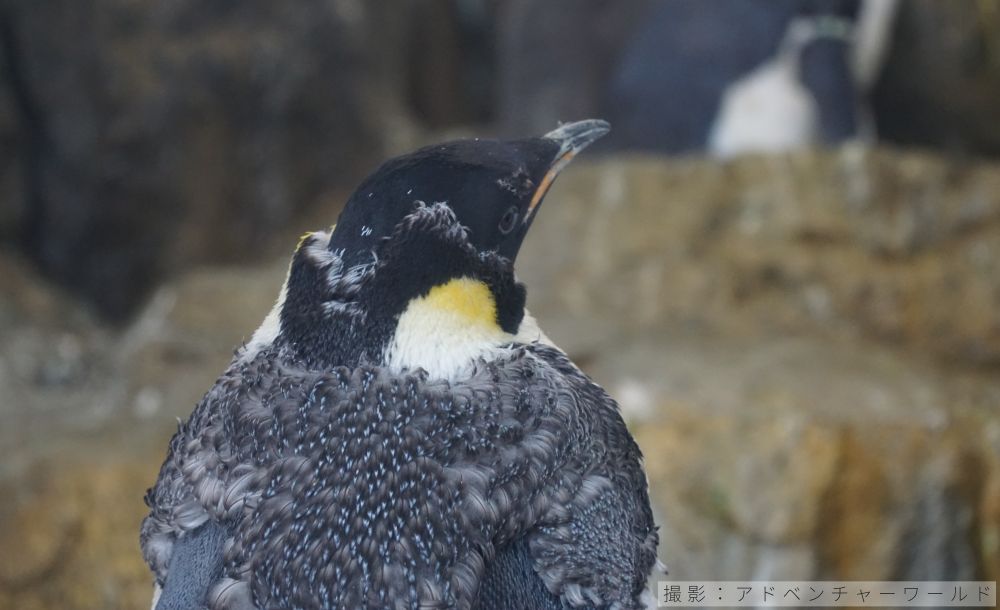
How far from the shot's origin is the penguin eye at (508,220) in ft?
4.89

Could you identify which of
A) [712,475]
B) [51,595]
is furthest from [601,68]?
[51,595]

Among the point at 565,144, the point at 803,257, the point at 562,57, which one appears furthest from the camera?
the point at 562,57

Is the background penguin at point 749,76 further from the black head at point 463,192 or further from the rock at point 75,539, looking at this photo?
Answer: the black head at point 463,192

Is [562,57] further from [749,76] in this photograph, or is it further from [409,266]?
[409,266]

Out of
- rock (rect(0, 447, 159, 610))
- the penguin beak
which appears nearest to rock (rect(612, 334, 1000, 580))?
rock (rect(0, 447, 159, 610))

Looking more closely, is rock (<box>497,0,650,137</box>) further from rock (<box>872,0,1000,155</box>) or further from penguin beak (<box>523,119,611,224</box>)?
penguin beak (<box>523,119,611,224</box>)

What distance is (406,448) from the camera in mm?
1333

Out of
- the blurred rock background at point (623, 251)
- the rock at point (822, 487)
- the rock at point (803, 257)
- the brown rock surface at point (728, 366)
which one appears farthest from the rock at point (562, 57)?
the rock at point (822, 487)

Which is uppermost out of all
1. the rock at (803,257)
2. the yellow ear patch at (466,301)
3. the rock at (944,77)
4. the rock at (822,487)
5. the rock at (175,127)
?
the rock at (944,77)

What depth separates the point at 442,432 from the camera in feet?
4.43

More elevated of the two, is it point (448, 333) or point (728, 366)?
point (728, 366)

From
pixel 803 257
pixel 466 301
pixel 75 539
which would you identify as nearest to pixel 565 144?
pixel 466 301

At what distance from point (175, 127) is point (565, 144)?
3169 millimetres

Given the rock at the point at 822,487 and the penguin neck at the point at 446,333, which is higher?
the rock at the point at 822,487
